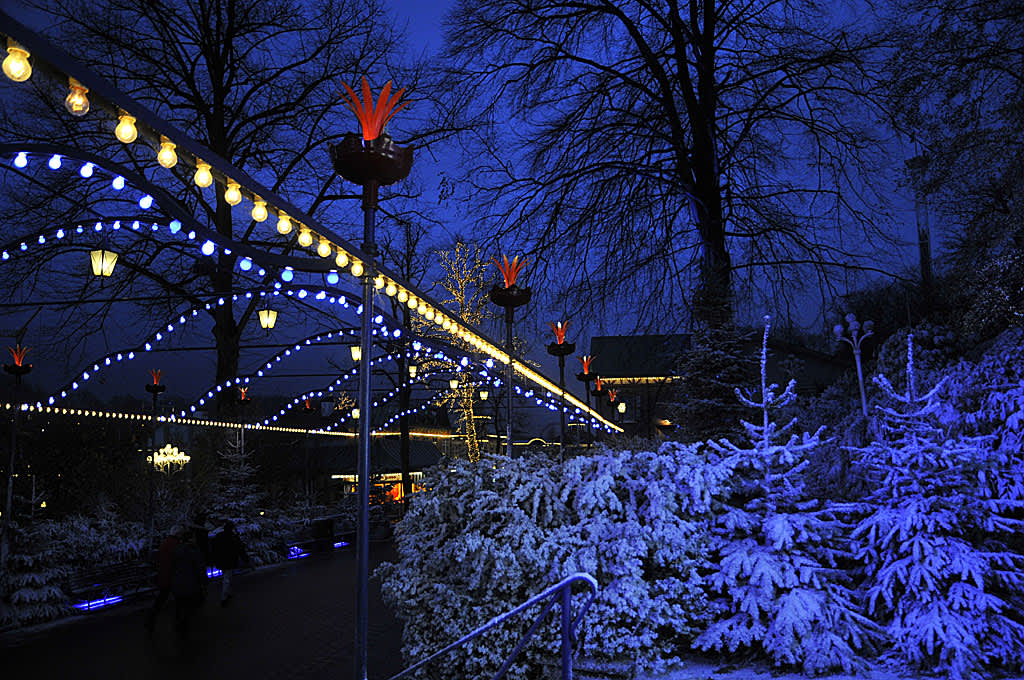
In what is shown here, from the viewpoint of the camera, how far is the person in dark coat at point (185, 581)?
11.3 meters

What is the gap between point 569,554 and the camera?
237 inches

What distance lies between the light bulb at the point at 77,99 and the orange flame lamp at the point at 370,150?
2.43 metres

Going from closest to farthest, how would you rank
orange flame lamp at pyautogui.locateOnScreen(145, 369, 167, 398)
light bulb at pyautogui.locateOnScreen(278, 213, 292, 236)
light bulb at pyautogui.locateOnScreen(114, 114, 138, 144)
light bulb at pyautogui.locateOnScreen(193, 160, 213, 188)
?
light bulb at pyautogui.locateOnScreen(114, 114, 138, 144) → light bulb at pyautogui.locateOnScreen(193, 160, 213, 188) → light bulb at pyautogui.locateOnScreen(278, 213, 292, 236) → orange flame lamp at pyautogui.locateOnScreen(145, 369, 167, 398)

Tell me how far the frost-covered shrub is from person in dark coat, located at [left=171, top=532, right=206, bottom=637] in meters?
6.19

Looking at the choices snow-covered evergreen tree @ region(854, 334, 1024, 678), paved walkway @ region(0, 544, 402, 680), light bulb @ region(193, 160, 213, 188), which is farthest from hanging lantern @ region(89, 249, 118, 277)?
snow-covered evergreen tree @ region(854, 334, 1024, 678)

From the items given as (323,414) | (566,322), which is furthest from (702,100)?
(323,414)

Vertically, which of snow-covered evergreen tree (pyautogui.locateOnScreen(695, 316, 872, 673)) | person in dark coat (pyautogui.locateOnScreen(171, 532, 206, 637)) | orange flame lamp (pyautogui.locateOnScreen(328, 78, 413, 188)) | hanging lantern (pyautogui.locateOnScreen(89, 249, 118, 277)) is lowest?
person in dark coat (pyautogui.locateOnScreen(171, 532, 206, 637))

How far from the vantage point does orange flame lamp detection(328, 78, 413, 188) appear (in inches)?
221

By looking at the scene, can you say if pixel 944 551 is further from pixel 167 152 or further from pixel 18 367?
pixel 18 367

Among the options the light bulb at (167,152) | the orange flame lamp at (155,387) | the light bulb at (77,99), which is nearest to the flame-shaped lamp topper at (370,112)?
the light bulb at (167,152)

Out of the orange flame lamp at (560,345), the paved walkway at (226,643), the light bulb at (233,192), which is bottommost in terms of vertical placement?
the paved walkway at (226,643)

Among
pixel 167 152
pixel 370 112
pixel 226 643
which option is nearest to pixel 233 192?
pixel 167 152

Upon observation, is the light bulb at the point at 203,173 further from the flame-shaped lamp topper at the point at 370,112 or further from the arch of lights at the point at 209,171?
the flame-shaped lamp topper at the point at 370,112

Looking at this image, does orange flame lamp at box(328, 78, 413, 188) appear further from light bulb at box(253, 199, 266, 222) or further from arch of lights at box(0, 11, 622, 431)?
light bulb at box(253, 199, 266, 222)
